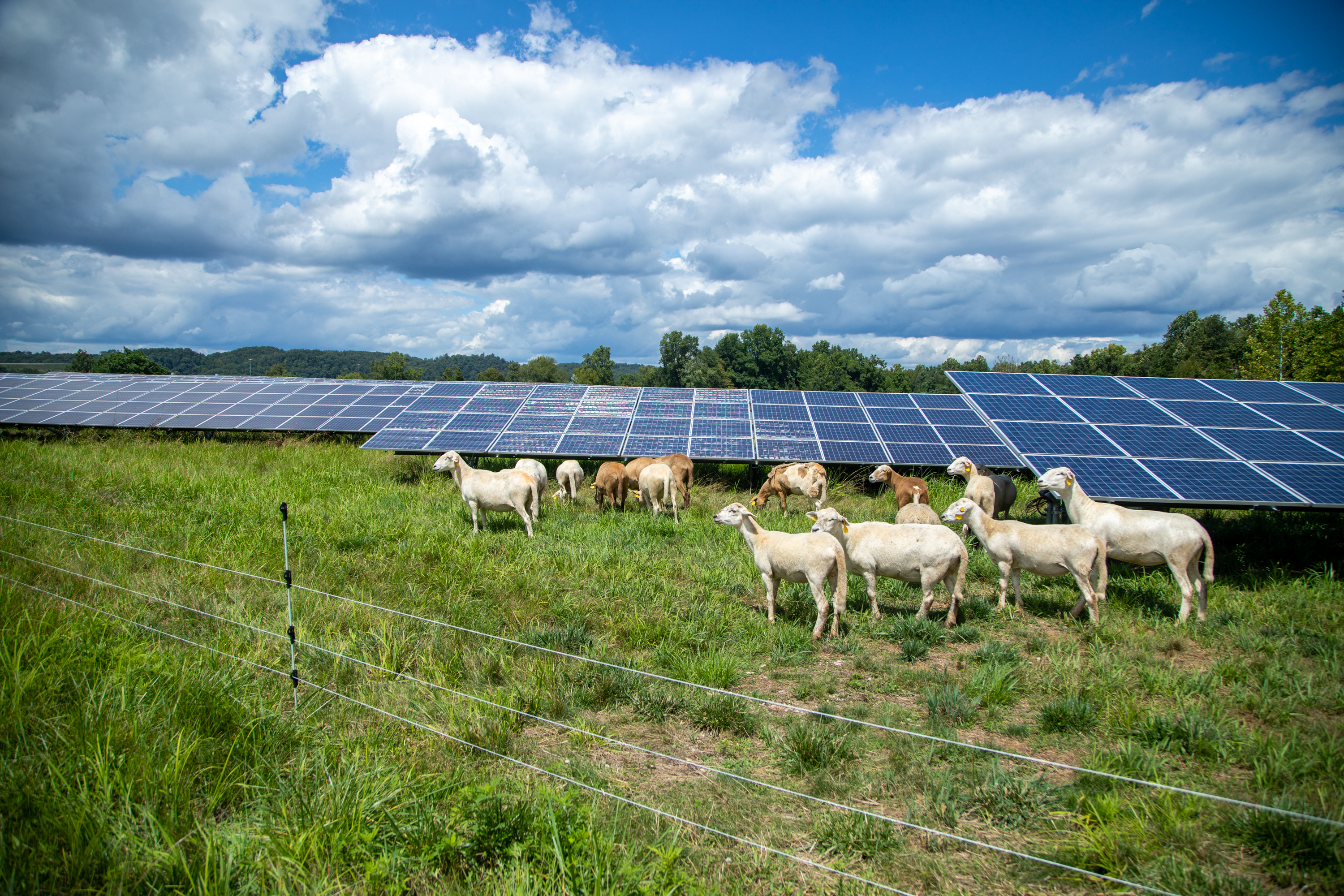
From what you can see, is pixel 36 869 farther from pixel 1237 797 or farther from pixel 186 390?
pixel 186 390

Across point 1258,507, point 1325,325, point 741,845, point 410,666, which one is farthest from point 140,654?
point 1325,325

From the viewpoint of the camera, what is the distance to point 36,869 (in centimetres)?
349

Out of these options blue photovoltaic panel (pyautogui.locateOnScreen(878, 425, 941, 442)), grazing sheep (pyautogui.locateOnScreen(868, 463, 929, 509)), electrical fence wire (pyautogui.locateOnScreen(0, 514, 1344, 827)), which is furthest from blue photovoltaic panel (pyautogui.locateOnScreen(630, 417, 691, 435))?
electrical fence wire (pyautogui.locateOnScreen(0, 514, 1344, 827))

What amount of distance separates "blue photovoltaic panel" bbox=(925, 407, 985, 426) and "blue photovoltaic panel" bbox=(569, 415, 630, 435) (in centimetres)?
954

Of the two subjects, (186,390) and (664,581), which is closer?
(664,581)

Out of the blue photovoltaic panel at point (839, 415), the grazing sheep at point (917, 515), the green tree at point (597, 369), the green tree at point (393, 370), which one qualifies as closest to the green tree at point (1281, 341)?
the blue photovoltaic panel at point (839, 415)

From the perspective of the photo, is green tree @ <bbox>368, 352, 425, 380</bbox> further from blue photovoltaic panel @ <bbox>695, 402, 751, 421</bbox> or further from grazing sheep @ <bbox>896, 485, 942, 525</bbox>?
grazing sheep @ <bbox>896, 485, 942, 525</bbox>

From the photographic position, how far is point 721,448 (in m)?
17.9

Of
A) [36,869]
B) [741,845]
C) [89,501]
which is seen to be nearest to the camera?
[36,869]

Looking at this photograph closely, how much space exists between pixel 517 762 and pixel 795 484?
37.9ft

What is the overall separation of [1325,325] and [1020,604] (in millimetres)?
64264

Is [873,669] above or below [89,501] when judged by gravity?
below

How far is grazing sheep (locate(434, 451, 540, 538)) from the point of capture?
12562 millimetres

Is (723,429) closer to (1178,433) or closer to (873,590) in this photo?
(1178,433)
